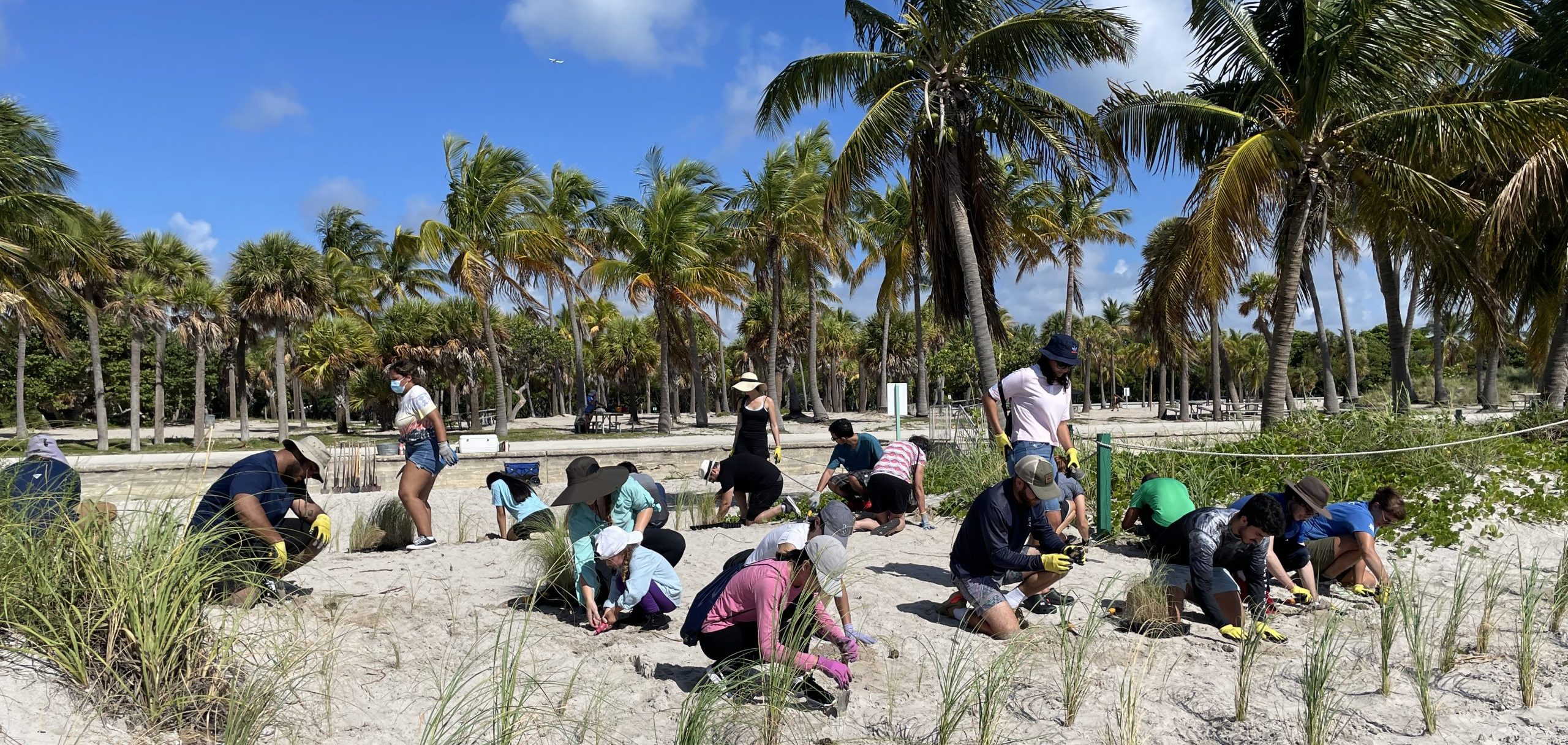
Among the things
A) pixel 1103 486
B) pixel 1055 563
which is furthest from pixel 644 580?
pixel 1103 486

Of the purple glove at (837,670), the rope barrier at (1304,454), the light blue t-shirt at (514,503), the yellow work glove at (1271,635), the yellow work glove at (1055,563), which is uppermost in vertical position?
the rope barrier at (1304,454)

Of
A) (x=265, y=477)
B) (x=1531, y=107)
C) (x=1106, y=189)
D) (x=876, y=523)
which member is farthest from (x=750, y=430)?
(x=1531, y=107)

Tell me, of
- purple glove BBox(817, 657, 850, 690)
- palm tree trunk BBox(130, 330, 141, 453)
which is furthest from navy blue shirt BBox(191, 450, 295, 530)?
palm tree trunk BBox(130, 330, 141, 453)

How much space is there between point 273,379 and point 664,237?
3460 centimetres

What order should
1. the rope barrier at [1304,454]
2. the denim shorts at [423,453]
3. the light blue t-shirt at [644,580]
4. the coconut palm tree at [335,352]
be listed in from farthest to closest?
the coconut palm tree at [335,352], the rope barrier at [1304,454], the denim shorts at [423,453], the light blue t-shirt at [644,580]

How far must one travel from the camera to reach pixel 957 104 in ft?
41.3

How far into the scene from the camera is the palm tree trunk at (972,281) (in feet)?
39.2

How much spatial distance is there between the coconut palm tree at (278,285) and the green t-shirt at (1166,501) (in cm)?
2534

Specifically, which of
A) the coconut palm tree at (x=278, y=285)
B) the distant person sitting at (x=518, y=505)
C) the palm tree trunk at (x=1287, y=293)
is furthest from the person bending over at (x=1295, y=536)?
the coconut palm tree at (x=278, y=285)

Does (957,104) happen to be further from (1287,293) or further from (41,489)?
(41,489)

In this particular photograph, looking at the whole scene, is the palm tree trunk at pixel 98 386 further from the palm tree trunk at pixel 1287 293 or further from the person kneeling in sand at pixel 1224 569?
the person kneeling in sand at pixel 1224 569

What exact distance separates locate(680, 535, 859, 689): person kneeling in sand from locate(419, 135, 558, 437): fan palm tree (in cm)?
2252

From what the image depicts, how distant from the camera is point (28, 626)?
309 cm

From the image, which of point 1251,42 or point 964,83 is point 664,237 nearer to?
point 964,83
